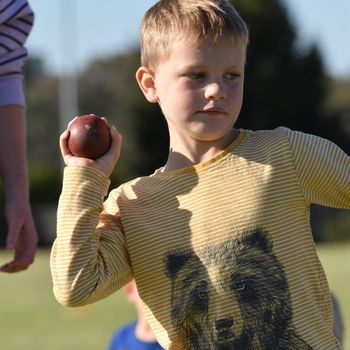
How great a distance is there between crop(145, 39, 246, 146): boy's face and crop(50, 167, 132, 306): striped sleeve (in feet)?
1.30

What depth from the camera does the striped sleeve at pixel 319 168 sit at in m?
4.59

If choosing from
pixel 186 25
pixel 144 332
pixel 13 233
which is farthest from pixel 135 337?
pixel 186 25

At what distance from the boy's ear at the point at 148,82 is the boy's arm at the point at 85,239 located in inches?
11.7

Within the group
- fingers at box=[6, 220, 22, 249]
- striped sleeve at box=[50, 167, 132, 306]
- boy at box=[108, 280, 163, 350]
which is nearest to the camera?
striped sleeve at box=[50, 167, 132, 306]

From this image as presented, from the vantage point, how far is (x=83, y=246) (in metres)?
4.47

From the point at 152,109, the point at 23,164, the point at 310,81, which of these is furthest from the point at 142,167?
the point at 23,164

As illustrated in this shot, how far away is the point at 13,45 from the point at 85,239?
134cm

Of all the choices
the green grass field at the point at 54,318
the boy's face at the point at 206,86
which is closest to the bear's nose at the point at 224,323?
the boy's face at the point at 206,86

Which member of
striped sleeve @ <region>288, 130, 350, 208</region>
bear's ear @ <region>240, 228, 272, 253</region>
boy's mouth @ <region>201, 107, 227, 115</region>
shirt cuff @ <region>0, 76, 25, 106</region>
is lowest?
shirt cuff @ <region>0, 76, 25, 106</region>

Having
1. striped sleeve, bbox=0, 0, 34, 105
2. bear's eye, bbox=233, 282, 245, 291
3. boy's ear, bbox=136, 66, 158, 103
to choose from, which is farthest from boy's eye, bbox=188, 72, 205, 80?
striped sleeve, bbox=0, 0, 34, 105

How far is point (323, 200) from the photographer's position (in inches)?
183

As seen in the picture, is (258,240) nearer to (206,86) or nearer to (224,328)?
(224,328)

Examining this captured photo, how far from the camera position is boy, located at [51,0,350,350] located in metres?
4.52

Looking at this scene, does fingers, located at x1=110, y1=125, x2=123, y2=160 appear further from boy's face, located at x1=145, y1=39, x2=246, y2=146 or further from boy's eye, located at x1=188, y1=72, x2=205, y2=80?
boy's eye, located at x1=188, y1=72, x2=205, y2=80
